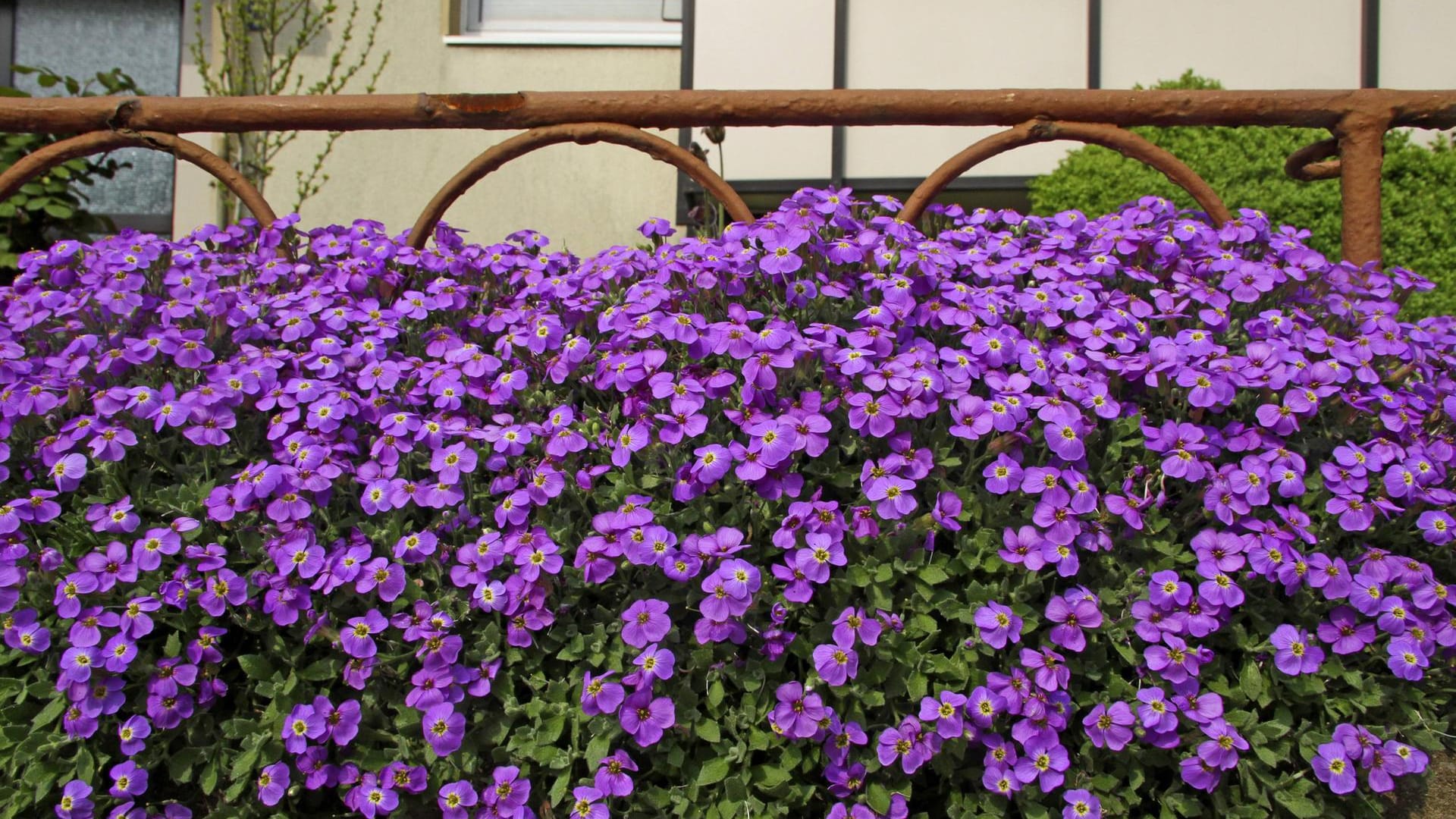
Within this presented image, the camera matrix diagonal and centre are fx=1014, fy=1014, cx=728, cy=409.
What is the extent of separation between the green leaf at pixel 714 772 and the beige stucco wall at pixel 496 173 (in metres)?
7.06

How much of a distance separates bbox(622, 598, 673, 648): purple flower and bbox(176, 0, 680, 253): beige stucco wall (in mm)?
7012

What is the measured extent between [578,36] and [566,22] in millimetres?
359

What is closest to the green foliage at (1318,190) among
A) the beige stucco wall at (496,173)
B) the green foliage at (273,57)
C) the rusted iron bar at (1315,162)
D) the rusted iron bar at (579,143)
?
the rusted iron bar at (1315,162)

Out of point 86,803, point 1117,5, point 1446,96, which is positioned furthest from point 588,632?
point 1117,5

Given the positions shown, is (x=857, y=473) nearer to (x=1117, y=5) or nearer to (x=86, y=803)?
(x=86, y=803)

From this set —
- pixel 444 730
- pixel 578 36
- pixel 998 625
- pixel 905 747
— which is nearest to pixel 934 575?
pixel 998 625

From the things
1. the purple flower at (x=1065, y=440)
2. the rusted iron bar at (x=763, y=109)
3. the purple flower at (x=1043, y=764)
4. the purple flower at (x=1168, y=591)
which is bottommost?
the purple flower at (x=1043, y=764)

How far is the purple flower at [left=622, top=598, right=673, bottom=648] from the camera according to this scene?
4.30ft

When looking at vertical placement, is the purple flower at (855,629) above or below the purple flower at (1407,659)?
above

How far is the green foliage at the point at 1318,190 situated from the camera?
5.25 m

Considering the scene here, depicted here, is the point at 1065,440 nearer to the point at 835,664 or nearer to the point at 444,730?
the point at 835,664

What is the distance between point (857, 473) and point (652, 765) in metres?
0.50

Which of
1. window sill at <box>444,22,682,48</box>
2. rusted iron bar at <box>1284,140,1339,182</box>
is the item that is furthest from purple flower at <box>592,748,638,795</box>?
window sill at <box>444,22,682,48</box>

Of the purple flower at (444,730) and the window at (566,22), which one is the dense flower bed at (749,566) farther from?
the window at (566,22)
